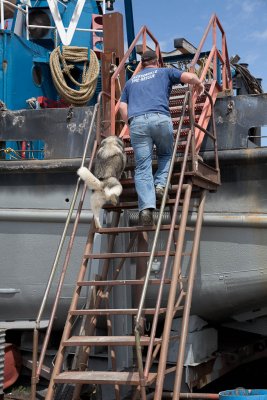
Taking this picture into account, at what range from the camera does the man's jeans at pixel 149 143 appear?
4.83 metres

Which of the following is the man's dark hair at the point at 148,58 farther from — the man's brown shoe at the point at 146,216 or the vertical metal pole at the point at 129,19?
the vertical metal pole at the point at 129,19

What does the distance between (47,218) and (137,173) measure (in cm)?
147

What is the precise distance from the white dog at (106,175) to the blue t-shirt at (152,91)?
331 mm

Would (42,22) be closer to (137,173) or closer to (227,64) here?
(227,64)

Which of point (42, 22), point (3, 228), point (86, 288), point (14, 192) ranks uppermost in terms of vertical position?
point (42, 22)

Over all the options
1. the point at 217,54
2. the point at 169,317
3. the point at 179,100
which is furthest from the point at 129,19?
the point at 169,317

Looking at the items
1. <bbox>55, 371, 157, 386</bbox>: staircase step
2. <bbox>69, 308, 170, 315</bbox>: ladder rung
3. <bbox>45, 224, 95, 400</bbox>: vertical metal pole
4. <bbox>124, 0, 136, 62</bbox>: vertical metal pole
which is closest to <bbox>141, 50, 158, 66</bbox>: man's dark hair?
<bbox>45, 224, 95, 400</bbox>: vertical metal pole

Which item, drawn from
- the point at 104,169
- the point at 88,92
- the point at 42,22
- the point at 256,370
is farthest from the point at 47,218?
the point at 42,22

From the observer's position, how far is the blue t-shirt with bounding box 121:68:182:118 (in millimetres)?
4914

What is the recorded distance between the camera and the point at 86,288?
596 cm

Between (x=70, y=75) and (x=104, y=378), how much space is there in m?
4.47

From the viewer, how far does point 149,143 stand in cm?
490

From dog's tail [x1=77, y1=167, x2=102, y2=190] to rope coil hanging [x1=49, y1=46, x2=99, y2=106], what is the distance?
2.76 meters

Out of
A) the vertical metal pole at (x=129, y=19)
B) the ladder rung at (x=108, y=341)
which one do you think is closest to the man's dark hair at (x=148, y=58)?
the ladder rung at (x=108, y=341)
